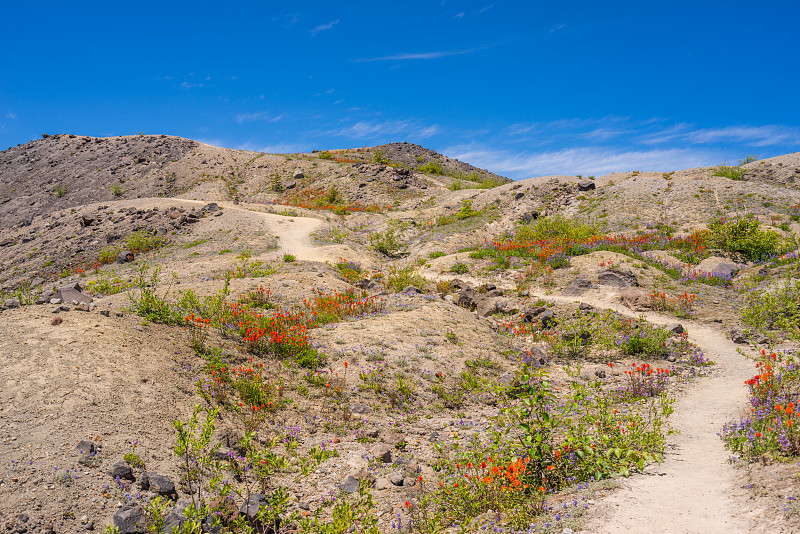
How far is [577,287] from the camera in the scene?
57.3ft

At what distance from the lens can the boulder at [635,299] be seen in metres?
15.6

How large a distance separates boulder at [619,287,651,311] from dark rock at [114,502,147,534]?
15.9 metres

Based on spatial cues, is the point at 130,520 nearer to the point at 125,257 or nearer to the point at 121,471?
the point at 121,471

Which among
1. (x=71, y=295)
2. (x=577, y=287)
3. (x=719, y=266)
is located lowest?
(x=577, y=287)

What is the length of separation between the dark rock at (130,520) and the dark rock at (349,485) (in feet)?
8.12

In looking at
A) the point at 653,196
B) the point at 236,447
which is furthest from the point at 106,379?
the point at 653,196

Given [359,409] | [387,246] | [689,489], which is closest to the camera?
[689,489]

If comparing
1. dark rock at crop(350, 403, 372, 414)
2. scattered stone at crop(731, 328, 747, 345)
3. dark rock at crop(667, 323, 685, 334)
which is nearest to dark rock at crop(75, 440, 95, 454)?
dark rock at crop(350, 403, 372, 414)

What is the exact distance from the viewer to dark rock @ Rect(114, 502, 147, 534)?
442 centimetres

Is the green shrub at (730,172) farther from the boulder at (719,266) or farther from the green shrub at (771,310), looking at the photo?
the green shrub at (771,310)

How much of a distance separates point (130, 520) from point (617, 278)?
18.0 meters

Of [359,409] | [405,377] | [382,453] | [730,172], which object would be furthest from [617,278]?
[730,172]

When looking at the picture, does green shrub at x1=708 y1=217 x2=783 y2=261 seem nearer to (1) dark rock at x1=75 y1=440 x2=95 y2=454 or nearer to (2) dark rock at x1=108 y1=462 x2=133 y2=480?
(2) dark rock at x1=108 y1=462 x2=133 y2=480

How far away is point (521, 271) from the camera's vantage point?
20.3 metres
